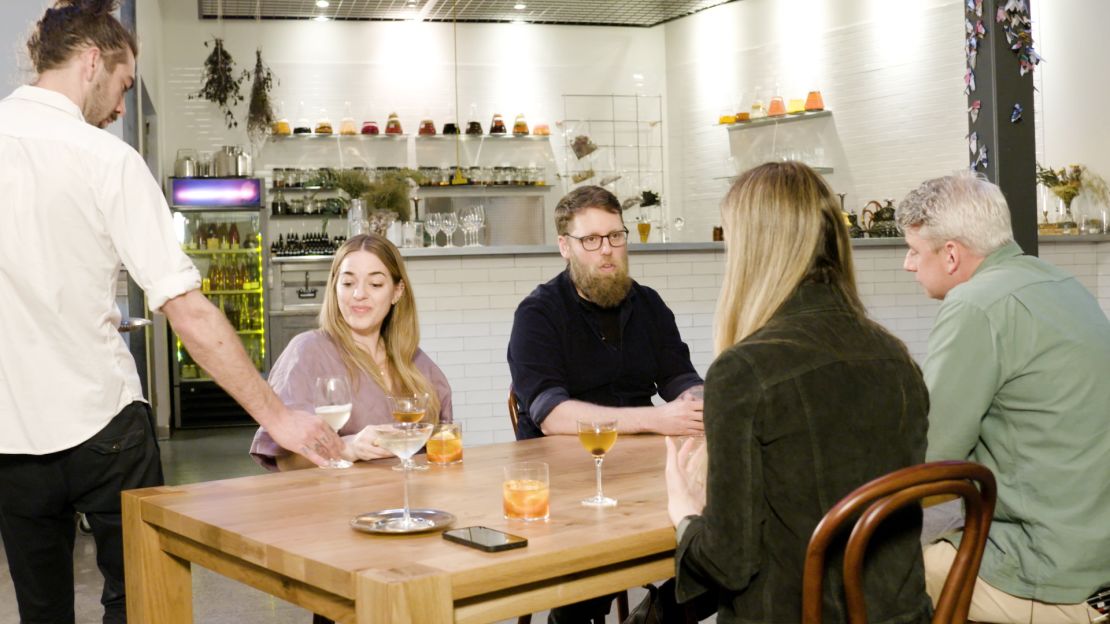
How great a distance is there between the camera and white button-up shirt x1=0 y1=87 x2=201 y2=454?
2318 mm

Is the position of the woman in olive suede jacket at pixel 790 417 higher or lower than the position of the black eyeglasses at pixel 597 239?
lower

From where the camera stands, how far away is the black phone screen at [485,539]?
5.77ft

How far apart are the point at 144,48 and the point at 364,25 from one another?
2826 mm

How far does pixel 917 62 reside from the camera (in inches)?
382

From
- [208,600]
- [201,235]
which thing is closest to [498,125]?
[201,235]

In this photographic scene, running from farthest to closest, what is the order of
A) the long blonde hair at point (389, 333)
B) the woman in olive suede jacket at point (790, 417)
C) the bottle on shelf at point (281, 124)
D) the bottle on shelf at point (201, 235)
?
1. the bottle on shelf at point (281, 124)
2. the bottle on shelf at point (201, 235)
3. the long blonde hair at point (389, 333)
4. the woman in olive suede jacket at point (790, 417)

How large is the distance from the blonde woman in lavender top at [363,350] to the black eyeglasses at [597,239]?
57 centimetres

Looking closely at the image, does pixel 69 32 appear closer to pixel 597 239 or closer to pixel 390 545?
pixel 390 545

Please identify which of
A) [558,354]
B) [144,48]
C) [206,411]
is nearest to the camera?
[558,354]

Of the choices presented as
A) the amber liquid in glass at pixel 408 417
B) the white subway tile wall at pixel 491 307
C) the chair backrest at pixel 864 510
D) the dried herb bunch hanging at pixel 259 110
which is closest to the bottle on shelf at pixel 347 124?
the dried herb bunch hanging at pixel 259 110

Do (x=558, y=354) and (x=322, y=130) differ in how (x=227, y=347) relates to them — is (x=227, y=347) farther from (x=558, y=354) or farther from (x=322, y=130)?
(x=322, y=130)

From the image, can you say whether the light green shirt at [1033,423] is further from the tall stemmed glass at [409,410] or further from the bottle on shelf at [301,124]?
the bottle on shelf at [301,124]

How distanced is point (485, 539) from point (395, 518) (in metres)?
0.25

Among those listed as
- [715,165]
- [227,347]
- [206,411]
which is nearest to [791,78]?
[715,165]
